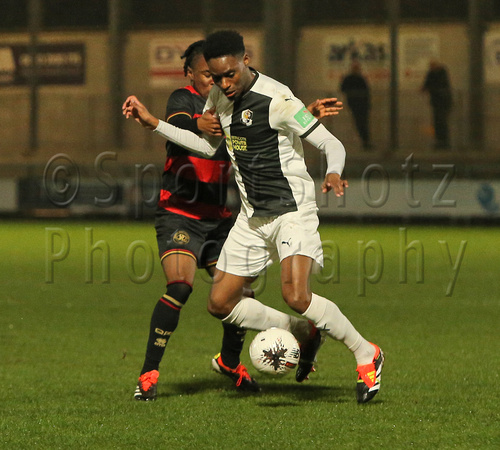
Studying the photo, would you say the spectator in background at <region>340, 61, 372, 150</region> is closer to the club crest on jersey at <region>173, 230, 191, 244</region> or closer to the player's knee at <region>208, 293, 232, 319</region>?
the club crest on jersey at <region>173, 230, 191, 244</region>

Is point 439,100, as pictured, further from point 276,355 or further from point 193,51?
point 276,355

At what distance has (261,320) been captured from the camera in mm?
6012

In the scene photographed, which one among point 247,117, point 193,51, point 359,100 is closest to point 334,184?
point 247,117

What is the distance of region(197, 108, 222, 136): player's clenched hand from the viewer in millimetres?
5902

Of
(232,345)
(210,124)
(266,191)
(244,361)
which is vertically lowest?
(244,361)

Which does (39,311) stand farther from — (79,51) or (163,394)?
(79,51)

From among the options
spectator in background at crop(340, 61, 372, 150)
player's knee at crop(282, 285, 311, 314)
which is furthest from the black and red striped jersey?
spectator in background at crop(340, 61, 372, 150)

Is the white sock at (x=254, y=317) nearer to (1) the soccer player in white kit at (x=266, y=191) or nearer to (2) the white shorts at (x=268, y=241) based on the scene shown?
A: (1) the soccer player in white kit at (x=266, y=191)

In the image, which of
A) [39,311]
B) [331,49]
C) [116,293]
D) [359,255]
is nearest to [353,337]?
[39,311]

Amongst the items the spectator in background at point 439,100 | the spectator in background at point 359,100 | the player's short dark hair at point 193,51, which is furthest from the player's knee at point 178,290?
the spectator in background at point 359,100

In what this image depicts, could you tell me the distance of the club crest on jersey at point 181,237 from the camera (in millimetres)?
6148

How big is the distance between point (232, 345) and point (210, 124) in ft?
4.84

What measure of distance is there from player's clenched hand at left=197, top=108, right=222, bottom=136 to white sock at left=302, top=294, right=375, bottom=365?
1189 millimetres

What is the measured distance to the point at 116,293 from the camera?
11.4m
